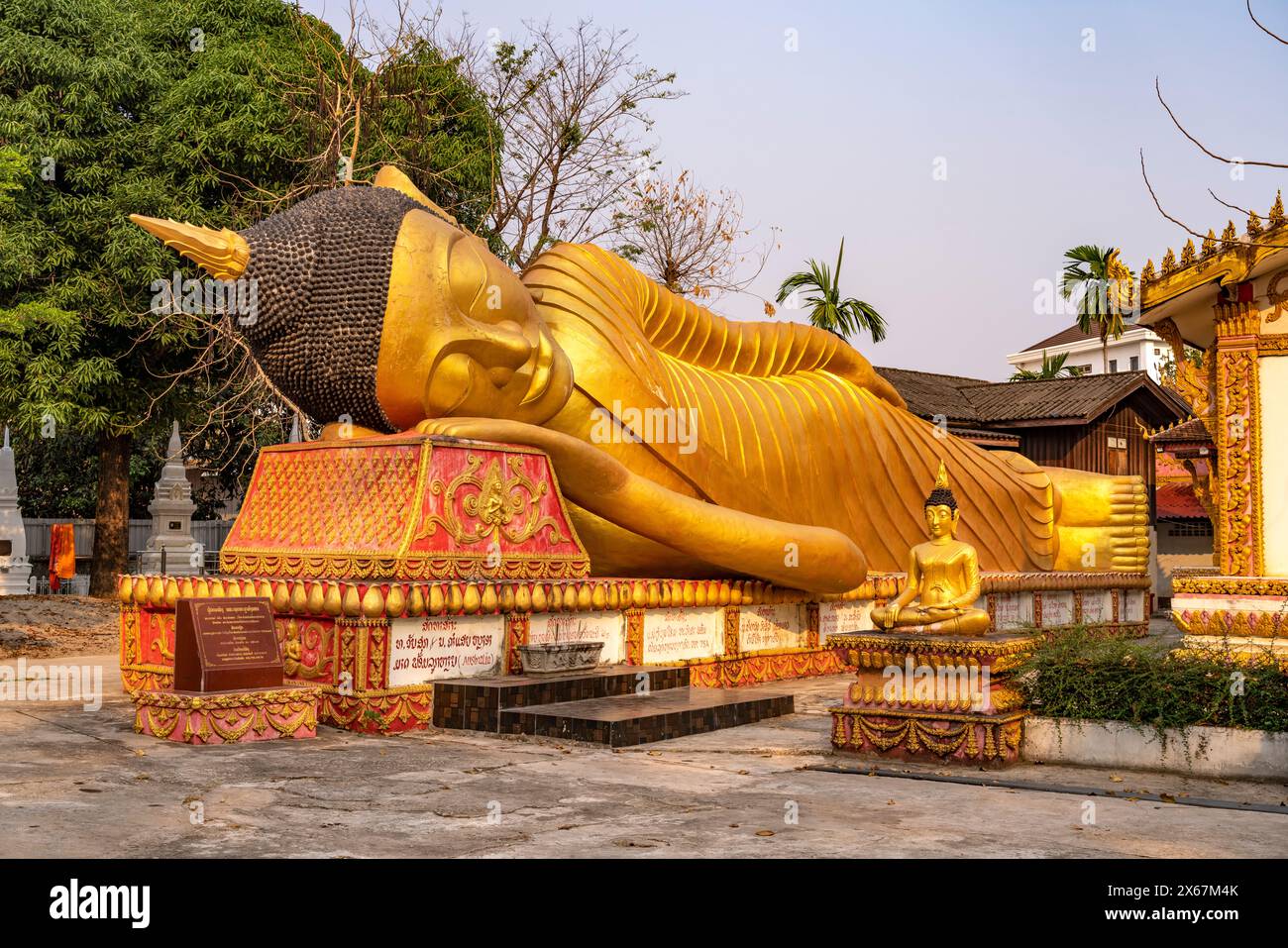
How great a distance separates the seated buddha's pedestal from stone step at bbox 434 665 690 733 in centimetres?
212

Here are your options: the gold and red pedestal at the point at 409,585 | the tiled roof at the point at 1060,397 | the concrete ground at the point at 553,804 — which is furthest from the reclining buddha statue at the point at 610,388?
the tiled roof at the point at 1060,397

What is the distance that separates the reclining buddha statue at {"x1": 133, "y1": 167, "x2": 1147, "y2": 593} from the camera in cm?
936

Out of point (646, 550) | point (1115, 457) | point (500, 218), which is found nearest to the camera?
point (646, 550)

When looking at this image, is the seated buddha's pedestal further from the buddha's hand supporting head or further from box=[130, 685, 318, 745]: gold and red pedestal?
the buddha's hand supporting head

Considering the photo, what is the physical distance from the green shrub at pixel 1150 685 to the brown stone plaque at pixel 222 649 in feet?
14.8

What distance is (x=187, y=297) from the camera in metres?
17.4

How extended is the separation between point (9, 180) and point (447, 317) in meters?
5.79

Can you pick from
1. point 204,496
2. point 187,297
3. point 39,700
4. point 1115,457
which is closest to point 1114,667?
point 39,700

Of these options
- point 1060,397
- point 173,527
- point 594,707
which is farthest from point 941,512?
point 173,527

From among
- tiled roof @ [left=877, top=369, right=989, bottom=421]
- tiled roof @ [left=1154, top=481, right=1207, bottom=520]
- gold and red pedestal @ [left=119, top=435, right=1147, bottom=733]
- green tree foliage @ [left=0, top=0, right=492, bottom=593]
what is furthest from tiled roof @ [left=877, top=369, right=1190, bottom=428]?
gold and red pedestal @ [left=119, top=435, right=1147, bottom=733]

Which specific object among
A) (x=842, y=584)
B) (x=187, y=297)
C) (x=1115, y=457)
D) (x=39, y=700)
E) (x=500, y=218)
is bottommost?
(x=39, y=700)

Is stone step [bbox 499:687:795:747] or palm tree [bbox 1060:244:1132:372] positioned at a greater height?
palm tree [bbox 1060:244:1132:372]

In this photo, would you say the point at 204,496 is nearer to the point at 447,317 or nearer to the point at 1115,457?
the point at 1115,457

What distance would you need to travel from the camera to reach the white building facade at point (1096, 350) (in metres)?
48.7
